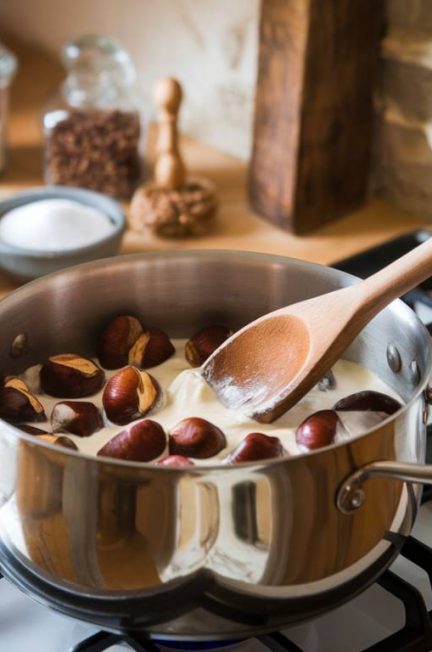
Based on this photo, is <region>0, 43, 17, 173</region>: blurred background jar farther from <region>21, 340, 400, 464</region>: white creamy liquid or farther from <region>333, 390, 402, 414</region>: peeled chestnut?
<region>333, 390, 402, 414</region>: peeled chestnut

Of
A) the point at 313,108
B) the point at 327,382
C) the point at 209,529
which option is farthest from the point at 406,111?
the point at 209,529

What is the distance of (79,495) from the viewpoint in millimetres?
485

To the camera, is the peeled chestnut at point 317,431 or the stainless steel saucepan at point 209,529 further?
the peeled chestnut at point 317,431

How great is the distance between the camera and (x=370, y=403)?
0.63 m

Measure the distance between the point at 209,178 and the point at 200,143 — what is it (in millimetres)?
114

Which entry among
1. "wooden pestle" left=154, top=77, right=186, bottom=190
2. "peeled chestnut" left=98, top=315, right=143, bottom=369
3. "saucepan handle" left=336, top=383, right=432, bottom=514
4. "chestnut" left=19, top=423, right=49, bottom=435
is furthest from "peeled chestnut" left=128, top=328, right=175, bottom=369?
"wooden pestle" left=154, top=77, right=186, bottom=190

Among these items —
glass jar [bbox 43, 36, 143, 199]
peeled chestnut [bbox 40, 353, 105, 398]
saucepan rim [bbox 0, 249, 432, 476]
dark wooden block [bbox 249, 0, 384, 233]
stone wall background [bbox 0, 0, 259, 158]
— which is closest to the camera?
saucepan rim [bbox 0, 249, 432, 476]

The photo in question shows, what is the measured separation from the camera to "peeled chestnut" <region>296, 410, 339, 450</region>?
0.59m

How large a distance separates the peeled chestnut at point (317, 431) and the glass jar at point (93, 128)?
0.57 metres

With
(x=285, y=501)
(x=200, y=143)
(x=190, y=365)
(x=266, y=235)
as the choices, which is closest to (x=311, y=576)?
(x=285, y=501)

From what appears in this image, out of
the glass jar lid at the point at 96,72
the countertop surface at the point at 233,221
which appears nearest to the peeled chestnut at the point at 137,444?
the countertop surface at the point at 233,221

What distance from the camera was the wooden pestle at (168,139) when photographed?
3.45 feet

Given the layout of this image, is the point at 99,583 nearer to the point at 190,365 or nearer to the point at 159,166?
the point at 190,365

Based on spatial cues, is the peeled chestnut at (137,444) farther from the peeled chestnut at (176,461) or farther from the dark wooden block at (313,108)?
the dark wooden block at (313,108)
